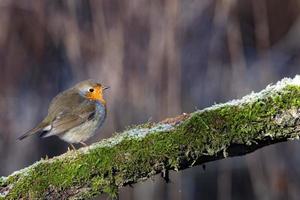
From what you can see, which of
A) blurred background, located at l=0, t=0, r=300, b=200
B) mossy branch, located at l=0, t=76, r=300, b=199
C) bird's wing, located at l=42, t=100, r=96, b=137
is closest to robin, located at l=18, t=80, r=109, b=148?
bird's wing, located at l=42, t=100, r=96, b=137

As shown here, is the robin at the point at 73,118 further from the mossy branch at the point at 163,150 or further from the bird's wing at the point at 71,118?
the mossy branch at the point at 163,150

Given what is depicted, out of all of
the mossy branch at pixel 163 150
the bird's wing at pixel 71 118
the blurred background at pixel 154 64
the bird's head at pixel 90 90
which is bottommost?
the mossy branch at pixel 163 150

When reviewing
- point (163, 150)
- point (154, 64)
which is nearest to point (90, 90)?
point (154, 64)

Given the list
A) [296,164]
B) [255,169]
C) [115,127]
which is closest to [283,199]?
[296,164]

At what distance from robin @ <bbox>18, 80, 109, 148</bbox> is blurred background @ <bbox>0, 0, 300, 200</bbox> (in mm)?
710

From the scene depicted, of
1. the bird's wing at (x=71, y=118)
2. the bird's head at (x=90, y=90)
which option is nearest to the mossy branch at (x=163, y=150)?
the bird's wing at (x=71, y=118)

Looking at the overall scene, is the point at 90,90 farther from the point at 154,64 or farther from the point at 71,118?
the point at 154,64

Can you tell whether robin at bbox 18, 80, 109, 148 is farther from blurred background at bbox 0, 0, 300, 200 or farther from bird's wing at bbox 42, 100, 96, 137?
blurred background at bbox 0, 0, 300, 200

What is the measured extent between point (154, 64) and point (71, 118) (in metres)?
0.90

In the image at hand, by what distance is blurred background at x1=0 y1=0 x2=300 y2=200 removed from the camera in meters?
4.60

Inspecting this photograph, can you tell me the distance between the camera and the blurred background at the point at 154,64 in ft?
15.1

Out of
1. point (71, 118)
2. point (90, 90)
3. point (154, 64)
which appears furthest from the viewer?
point (154, 64)

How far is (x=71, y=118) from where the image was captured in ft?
12.6

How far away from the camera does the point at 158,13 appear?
181 inches
